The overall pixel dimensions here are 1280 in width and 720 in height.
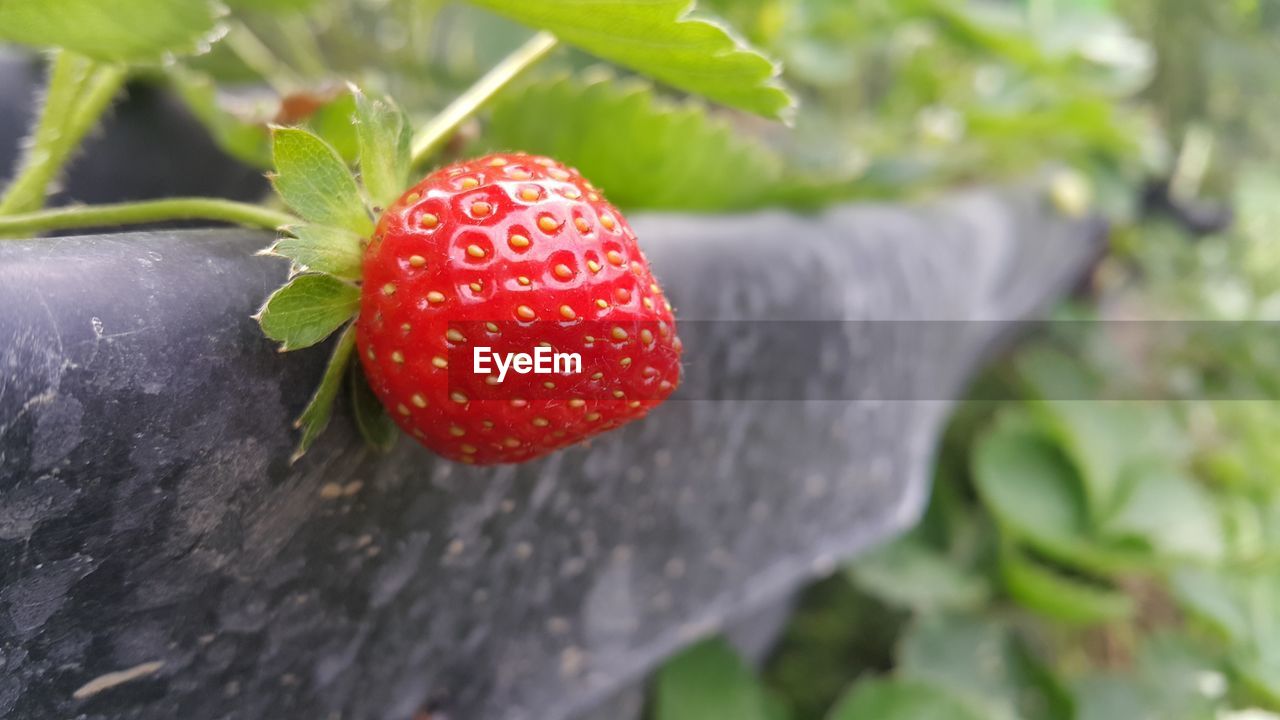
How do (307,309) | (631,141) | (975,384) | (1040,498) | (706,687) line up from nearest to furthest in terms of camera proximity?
(307,309) → (631,141) → (706,687) → (1040,498) → (975,384)

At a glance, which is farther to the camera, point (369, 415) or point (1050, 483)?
point (1050, 483)

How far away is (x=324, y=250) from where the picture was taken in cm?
21

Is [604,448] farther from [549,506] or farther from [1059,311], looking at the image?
[1059,311]

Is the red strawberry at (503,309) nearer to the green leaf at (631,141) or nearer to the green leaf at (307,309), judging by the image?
the green leaf at (307,309)

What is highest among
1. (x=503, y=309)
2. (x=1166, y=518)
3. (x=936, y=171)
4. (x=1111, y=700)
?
(x=503, y=309)

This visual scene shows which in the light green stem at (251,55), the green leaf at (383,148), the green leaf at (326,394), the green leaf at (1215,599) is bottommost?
the green leaf at (1215,599)

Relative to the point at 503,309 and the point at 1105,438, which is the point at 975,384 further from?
the point at 503,309

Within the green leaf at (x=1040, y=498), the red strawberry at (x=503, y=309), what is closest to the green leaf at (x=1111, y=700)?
the green leaf at (x=1040, y=498)

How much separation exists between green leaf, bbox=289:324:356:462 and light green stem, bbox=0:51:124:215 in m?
0.14

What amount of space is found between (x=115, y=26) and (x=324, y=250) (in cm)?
11

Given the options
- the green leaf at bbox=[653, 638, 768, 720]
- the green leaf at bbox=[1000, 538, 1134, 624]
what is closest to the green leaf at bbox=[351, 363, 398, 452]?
the green leaf at bbox=[653, 638, 768, 720]

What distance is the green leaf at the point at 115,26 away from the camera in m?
0.22

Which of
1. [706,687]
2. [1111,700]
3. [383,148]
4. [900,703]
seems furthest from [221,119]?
[1111,700]

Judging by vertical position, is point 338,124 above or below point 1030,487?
above
